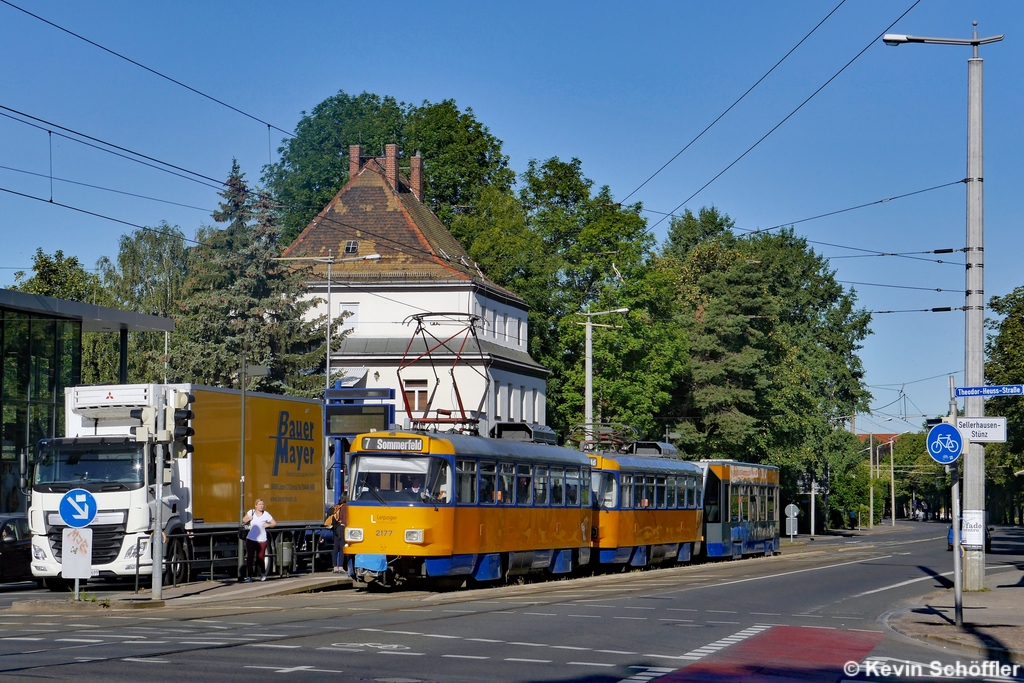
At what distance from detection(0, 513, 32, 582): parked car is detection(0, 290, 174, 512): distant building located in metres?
5.05

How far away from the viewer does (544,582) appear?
29.2 m

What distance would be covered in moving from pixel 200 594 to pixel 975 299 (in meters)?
14.7

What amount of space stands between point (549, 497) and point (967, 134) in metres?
11.1

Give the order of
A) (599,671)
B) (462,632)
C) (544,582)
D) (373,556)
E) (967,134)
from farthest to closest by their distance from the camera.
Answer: (544,582) < (967,134) < (373,556) < (462,632) < (599,671)

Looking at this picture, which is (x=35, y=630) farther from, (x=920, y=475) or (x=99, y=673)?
(x=920, y=475)

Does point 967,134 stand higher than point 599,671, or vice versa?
point 967,134

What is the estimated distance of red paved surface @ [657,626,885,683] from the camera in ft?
42.1

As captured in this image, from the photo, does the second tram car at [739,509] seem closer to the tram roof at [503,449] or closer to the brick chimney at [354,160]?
the tram roof at [503,449]

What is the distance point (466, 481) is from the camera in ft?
82.7

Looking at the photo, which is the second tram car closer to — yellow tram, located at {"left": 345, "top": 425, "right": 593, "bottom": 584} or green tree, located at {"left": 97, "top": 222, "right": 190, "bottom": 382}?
yellow tram, located at {"left": 345, "top": 425, "right": 593, "bottom": 584}

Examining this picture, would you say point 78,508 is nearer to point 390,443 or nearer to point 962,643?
point 390,443

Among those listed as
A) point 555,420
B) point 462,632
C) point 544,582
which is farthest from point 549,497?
point 555,420

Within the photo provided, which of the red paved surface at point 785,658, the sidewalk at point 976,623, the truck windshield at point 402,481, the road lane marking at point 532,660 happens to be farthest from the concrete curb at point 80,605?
the sidewalk at point 976,623

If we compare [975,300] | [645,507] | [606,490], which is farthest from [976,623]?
[645,507]
